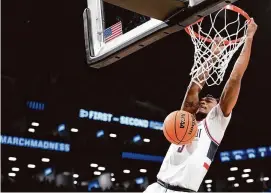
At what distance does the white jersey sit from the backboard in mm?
806

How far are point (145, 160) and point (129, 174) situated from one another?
3.47 ft

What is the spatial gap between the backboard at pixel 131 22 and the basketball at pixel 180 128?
0.63 m

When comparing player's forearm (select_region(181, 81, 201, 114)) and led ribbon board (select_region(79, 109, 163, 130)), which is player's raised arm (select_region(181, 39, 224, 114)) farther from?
led ribbon board (select_region(79, 109, 163, 130))

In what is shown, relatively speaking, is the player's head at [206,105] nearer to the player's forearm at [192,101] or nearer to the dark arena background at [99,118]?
the player's forearm at [192,101]

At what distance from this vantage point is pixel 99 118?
69.4 feet

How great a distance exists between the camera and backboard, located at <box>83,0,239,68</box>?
3447 mm

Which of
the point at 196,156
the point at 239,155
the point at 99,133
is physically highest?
the point at 99,133

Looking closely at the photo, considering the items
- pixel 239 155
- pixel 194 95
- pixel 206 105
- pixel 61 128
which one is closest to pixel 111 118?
pixel 61 128

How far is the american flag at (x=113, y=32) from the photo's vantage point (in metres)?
4.02

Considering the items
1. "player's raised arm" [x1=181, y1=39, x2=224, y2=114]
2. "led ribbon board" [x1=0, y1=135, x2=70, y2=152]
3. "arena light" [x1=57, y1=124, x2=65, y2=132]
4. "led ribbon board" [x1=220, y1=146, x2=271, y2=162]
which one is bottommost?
"player's raised arm" [x1=181, y1=39, x2=224, y2=114]

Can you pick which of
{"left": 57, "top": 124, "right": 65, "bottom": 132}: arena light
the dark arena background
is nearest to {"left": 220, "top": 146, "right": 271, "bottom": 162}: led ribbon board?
the dark arena background

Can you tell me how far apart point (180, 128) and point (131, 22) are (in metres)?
0.95

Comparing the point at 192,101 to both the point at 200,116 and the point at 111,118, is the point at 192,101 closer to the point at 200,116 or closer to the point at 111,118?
the point at 200,116

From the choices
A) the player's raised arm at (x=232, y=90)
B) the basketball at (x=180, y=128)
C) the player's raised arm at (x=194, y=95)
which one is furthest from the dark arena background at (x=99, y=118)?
the basketball at (x=180, y=128)
